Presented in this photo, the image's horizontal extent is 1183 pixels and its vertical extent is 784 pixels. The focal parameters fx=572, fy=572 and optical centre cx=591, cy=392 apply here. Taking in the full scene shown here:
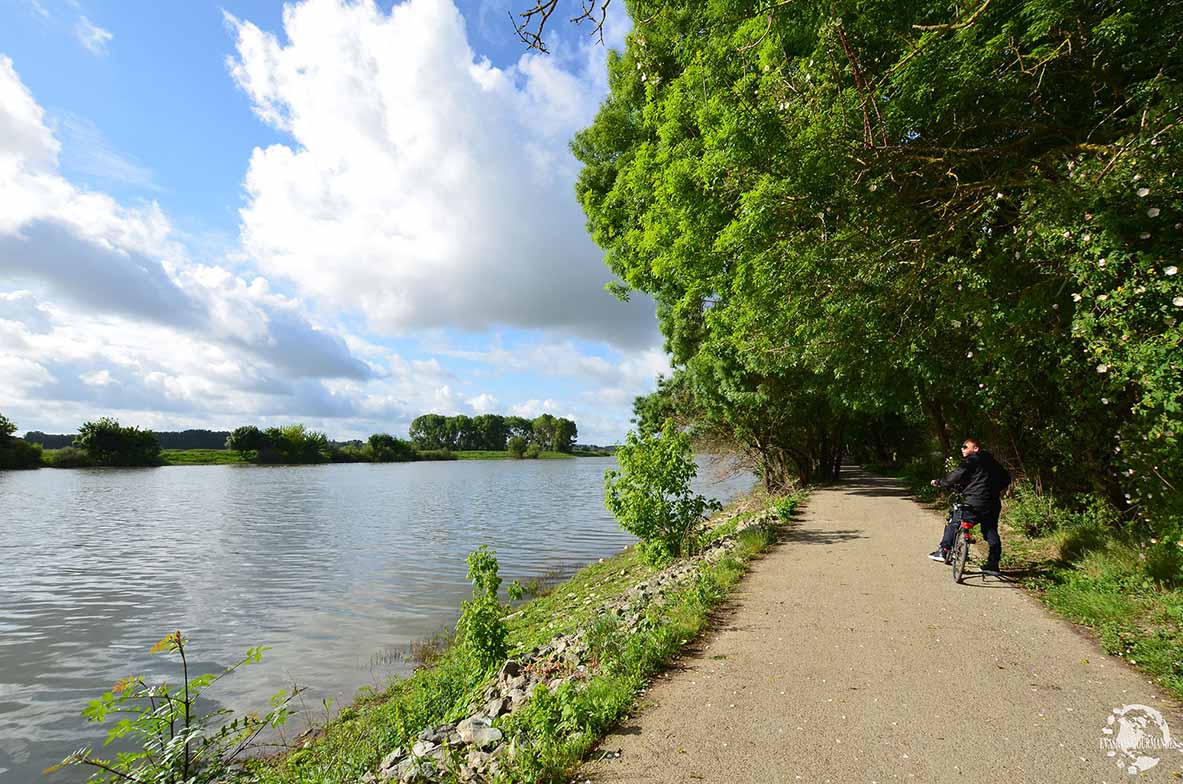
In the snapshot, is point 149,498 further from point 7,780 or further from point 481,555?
point 481,555

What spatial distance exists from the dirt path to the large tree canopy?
93.1 inches

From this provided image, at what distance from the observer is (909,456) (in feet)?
107

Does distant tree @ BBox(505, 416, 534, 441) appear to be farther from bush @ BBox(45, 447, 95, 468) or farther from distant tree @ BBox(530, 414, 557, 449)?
bush @ BBox(45, 447, 95, 468)

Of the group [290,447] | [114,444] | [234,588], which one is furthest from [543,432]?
[234,588]

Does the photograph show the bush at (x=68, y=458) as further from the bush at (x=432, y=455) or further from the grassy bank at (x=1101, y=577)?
the grassy bank at (x=1101, y=577)

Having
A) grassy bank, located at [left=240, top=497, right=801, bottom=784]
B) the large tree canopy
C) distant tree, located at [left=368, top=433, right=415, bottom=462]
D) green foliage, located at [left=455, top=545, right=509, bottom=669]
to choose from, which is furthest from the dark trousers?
distant tree, located at [left=368, top=433, right=415, bottom=462]

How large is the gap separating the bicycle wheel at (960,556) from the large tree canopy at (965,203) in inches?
79.2

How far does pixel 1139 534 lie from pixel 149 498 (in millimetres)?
48390

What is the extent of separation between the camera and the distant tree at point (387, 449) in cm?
12044

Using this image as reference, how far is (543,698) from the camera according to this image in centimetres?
481

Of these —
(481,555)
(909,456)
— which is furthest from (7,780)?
(909,456)


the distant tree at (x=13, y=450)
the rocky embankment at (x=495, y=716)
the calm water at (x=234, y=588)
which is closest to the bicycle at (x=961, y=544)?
the rocky embankment at (x=495, y=716)

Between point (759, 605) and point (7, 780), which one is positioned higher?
point (759, 605)

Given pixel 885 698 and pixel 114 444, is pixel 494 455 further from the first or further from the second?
pixel 885 698
